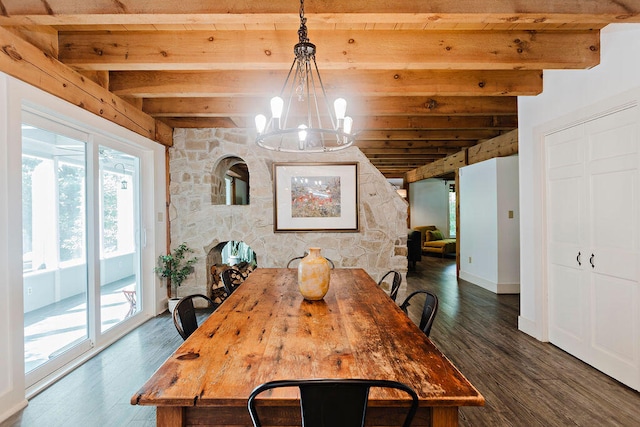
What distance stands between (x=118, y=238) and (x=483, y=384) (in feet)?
12.1

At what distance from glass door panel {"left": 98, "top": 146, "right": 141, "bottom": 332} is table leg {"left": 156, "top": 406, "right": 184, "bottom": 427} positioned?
269cm

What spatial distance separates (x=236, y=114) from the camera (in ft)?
13.0

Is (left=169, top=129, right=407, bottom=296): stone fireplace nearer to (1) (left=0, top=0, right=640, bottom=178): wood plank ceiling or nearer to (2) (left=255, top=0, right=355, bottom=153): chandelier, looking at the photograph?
(1) (left=0, top=0, right=640, bottom=178): wood plank ceiling

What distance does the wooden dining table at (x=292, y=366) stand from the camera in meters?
1.05

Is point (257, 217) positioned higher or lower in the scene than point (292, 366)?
higher

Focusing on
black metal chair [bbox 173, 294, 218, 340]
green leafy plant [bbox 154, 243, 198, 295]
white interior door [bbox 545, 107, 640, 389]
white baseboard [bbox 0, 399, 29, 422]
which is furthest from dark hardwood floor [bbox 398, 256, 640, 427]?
green leafy plant [bbox 154, 243, 198, 295]

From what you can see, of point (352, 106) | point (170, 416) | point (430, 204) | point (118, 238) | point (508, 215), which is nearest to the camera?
point (170, 416)

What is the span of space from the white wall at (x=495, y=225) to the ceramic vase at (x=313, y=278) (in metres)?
4.21

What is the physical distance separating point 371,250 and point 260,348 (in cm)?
336

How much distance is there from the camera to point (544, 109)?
3354 mm

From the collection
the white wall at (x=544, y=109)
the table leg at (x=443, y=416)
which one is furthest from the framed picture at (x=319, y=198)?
the table leg at (x=443, y=416)

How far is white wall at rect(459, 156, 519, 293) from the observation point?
533cm

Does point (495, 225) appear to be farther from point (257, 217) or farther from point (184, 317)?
point (184, 317)

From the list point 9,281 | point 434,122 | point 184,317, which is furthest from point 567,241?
point 9,281
